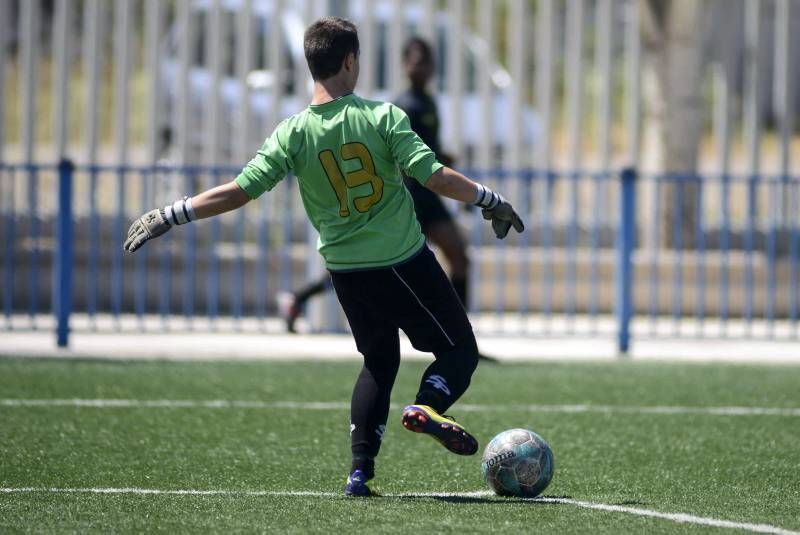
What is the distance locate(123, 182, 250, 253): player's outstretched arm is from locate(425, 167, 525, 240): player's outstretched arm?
0.69m

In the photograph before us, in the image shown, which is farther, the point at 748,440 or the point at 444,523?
the point at 748,440

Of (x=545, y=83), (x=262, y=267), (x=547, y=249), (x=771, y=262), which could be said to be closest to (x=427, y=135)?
(x=262, y=267)

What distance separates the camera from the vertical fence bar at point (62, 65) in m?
14.9

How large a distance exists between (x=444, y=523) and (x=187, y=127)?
10.5m

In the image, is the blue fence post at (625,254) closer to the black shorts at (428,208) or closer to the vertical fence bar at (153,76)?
the black shorts at (428,208)

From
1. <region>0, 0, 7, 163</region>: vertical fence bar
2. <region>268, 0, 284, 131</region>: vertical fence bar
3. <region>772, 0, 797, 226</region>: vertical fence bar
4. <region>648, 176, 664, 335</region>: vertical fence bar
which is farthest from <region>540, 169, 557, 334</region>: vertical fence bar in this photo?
<region>0, 0, 7, 163</region>: vertical fence bar

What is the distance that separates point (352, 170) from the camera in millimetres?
5715

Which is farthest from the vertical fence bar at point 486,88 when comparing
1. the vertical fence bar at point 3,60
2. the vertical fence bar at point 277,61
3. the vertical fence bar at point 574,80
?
the vertical fence bar at point 3,60

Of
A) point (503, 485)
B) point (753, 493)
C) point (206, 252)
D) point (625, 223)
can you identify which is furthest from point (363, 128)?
point (206, 252)

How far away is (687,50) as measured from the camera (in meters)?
15.9

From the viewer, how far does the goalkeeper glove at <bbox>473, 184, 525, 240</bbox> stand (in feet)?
18.6

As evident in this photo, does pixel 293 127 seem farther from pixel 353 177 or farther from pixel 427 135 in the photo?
pixel 427 135

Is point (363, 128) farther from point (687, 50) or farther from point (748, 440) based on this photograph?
point (687, 50)

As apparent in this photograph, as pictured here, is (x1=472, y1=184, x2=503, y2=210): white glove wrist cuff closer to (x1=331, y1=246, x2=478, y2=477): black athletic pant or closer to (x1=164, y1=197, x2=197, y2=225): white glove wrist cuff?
(x1=331, y1=246, x2=478, y2=477): black athletic pant
